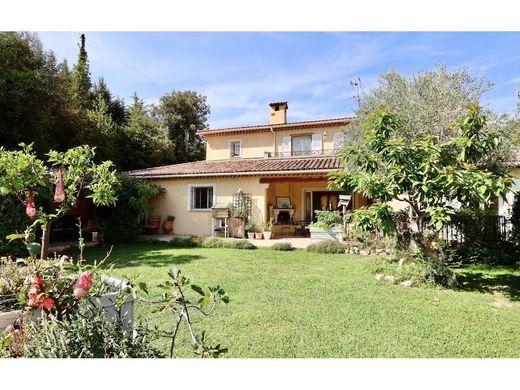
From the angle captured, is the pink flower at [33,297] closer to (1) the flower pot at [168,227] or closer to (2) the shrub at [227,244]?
(2) the shrub at [227,244]

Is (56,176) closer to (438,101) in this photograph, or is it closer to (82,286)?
(82,286)

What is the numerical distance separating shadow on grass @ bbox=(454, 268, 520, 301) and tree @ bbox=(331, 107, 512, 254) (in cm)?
196

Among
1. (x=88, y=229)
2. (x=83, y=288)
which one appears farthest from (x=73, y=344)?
(x=88, y=229)

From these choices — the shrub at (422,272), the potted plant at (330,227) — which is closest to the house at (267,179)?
the potted plant at (330,227)

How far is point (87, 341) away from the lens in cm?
262

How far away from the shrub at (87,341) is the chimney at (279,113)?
21967mm

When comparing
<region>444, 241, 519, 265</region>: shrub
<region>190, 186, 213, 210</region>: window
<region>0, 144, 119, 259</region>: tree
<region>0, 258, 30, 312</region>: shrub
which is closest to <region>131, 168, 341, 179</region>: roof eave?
<region>190, 186, 213, 210</region>: window

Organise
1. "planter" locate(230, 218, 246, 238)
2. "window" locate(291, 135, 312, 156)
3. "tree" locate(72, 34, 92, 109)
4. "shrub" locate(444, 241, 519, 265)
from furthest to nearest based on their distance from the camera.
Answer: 1. "tree" locate(72, 34, 92, 109)
2. "window" locate(291, 135, 312, 156)
3. "planter" locate(230, 218, 246, 238)
4. "shrub" locate(444, 241, 519, 265)

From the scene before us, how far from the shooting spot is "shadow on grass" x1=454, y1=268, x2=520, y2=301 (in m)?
7.81

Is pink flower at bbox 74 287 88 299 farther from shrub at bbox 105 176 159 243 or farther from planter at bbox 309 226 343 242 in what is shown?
shrub at bbox 105 176 159 243

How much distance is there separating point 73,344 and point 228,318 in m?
3.35

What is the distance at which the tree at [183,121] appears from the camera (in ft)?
119
